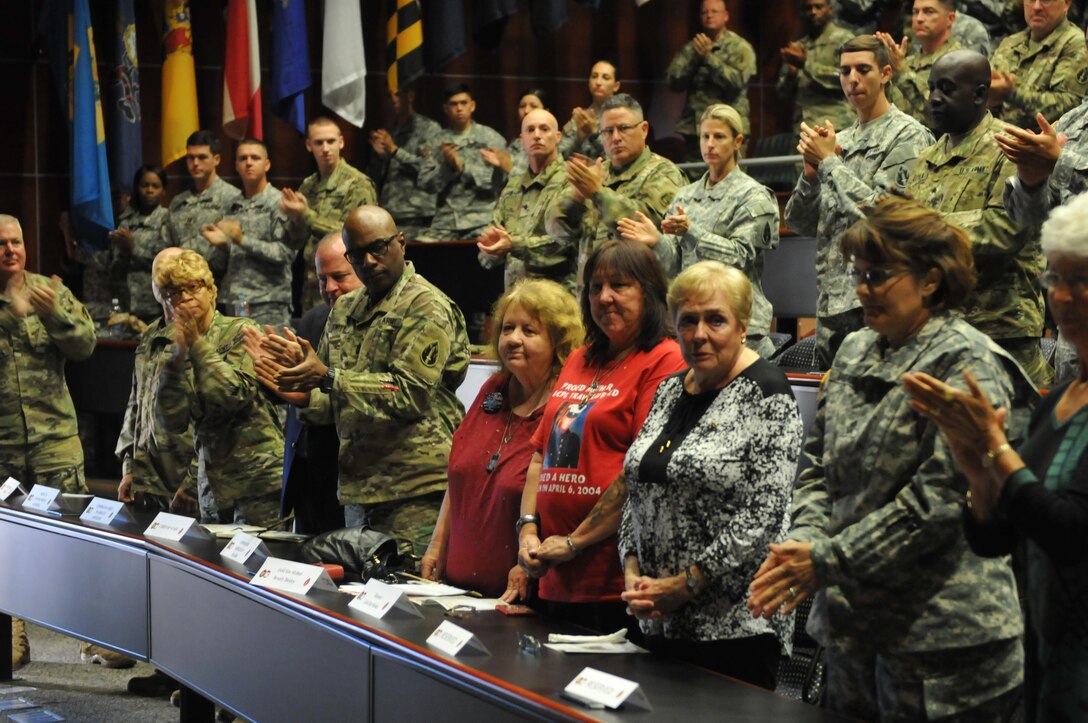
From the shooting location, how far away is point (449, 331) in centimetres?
375

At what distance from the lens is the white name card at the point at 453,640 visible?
8.50 feet

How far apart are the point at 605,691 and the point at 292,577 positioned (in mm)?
1190

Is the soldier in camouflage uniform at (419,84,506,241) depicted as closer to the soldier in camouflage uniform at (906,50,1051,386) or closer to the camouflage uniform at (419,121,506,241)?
the camouflage uniform at (419,121,506,241)

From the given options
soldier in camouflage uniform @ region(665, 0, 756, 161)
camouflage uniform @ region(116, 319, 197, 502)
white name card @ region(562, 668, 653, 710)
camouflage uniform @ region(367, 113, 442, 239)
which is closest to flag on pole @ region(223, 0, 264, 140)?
camouflage uniform @ region(367, 113, 442, 239)

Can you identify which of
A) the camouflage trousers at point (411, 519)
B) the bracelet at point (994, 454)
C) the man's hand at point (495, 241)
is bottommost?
the camouflage trousers at point (411, 519)

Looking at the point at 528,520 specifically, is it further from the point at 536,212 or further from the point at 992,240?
the point at 536,212

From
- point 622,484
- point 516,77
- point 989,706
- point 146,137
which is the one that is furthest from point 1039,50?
point 146,137

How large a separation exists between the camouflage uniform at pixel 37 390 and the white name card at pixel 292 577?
2419 millimetres

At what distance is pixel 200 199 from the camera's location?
334 inches

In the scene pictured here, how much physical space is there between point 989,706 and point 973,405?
0.51 meters

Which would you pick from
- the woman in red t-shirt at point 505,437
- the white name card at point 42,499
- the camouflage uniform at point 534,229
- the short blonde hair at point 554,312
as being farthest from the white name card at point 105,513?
the camouflage uniform at point 534,229

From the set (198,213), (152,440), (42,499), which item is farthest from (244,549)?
(198,213)

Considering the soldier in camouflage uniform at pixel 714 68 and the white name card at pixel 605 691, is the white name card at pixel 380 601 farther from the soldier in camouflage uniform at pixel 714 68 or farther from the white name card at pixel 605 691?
the soldier in camouflage uniform at pixel 714 68

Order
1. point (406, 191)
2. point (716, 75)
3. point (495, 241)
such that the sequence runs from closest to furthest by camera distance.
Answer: point (495, 241) < point (406, 191) < point (716, 75)
